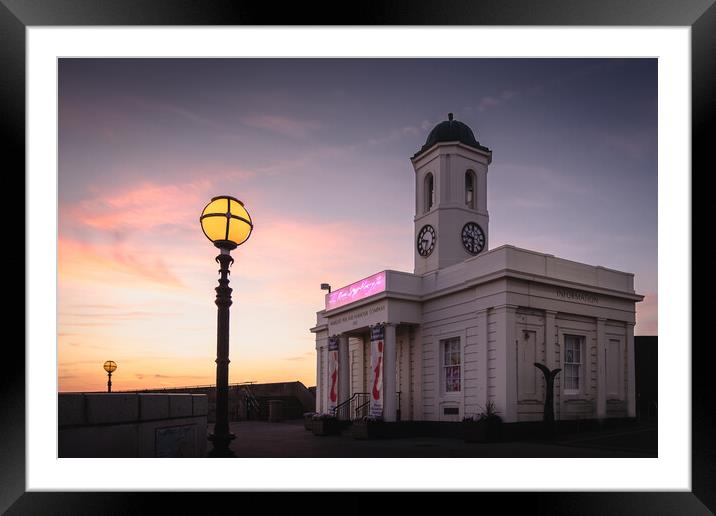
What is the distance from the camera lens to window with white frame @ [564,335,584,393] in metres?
17.0

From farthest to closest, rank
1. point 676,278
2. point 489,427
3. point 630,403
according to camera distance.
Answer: point 630,403, point 489,427, point 676,278

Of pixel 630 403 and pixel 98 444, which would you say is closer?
pixel 98 444

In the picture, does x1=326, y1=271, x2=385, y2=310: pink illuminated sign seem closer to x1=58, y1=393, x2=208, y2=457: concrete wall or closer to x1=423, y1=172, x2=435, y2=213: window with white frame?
x1=423, y1=172, x2=435, y2=213: window with white frame

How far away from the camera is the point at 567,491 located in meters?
4.63

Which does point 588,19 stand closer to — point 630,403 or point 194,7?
point 194,7

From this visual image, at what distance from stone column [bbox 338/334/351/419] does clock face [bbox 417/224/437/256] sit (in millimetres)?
4101

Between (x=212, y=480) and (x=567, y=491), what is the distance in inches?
111

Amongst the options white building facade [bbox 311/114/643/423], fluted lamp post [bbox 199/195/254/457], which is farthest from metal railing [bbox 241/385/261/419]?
fluted lamp post [bbox 199/195/254/457]

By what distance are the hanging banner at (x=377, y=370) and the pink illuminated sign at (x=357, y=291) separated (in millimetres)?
1233

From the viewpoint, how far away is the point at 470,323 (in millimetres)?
→ 16750

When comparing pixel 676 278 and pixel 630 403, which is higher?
pixel 676 278

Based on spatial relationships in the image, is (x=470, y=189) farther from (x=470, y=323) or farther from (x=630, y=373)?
(x=630, y=373)

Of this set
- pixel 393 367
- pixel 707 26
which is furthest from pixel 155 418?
pixel 393 367

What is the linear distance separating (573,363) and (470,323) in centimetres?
329
